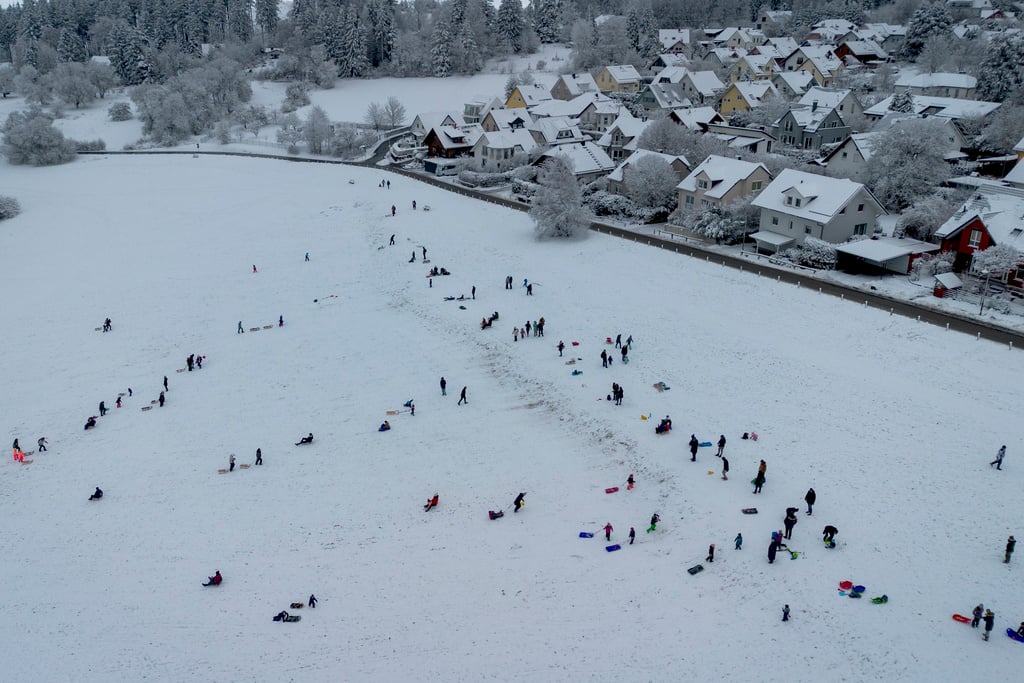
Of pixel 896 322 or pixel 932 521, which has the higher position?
pixel 896 322

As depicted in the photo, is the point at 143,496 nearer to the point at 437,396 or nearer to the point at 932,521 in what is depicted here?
the point at 437,396

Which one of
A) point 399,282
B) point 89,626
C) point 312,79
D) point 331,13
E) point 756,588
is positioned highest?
point 331,13

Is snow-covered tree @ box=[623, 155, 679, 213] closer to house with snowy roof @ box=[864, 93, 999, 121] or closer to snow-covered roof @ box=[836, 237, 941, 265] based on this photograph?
snow-covered roof @ box=[836, 237, 941, 265]

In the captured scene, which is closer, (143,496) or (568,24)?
(143,496)

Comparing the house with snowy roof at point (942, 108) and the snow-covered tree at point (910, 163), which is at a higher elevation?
the house with snowy roof at point (942, 108)

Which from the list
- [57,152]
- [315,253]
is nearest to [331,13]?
[57,152]

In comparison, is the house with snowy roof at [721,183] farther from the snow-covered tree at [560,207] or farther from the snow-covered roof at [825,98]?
the snow-covered roof at [825,98]

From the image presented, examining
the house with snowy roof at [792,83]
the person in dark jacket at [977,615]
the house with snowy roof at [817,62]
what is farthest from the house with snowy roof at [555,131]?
the person in dark jacket at [977,615]
